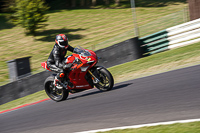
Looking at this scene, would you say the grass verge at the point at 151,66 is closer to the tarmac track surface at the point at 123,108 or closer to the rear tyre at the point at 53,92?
the tarmac track surface at the point at 123,108

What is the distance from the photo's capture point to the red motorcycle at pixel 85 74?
777 centimetres

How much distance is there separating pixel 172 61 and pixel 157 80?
2585 mm

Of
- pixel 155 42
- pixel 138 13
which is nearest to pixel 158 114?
pixel 155 42

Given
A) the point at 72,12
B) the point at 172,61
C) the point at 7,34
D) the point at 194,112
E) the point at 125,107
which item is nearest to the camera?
the point at 194,112

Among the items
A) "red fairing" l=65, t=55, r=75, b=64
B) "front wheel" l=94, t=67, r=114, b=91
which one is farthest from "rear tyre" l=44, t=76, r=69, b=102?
"front wheel" l=94, t=67, r=114, b=91

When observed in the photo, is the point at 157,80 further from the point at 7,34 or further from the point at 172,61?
the point at 7,34

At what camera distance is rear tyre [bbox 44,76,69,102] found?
8742mm

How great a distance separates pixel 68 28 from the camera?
26188 mm

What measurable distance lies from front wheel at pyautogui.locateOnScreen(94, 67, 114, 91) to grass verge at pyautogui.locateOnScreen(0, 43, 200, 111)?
1929mm

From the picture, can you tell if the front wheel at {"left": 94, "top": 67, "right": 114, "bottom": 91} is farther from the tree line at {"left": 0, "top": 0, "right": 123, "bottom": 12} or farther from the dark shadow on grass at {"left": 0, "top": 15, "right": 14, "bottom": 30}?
the tree line at {"left": 0, "top": 0, "right": 123, "bottom": 12}

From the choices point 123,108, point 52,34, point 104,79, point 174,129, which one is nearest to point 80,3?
point 52,34

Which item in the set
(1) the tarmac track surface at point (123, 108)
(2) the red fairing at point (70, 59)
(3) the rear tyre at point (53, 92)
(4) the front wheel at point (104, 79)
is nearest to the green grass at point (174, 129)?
(1) the tarmac track surface at point (123, 108)

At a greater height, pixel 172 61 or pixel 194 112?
pixel 194 112

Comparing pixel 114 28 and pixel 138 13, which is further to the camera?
pixel 138 13
